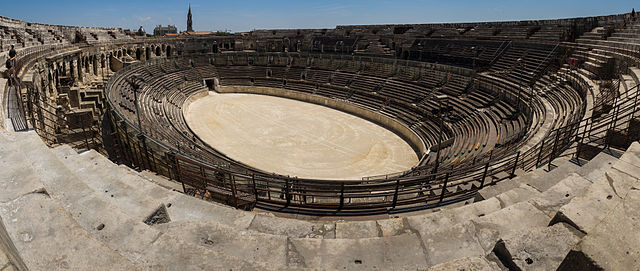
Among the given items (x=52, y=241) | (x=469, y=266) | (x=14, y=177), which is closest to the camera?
(x=52, y=241)

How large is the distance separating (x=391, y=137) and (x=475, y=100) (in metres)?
8.12

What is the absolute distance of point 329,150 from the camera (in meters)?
24.8

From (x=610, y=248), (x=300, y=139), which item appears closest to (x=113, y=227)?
(x=610, y=248)

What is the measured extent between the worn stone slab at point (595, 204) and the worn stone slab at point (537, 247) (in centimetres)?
17

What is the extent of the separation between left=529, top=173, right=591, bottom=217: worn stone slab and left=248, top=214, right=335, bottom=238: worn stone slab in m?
4.02

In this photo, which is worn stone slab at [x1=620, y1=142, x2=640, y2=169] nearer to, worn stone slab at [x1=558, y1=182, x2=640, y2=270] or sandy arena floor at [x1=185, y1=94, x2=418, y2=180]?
worn stone slab at [x1=558, y1=182, x2=640, y2=270]

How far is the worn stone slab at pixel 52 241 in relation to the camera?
318 cm

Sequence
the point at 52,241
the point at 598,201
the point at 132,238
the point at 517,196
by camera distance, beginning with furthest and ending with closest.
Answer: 1. the point at 517,196
2. the point at 598,201
3. the point at 132,238
4. the point at 52,241

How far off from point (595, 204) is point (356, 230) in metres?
3.90

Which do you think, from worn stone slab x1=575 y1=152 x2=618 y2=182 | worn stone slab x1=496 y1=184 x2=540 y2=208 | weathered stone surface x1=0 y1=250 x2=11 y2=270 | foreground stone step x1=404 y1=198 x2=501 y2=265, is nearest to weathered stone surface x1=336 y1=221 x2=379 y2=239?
foreground stone step x1=404 y1=198 x2=501 y2=265

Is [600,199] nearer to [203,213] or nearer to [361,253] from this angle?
[361,253]

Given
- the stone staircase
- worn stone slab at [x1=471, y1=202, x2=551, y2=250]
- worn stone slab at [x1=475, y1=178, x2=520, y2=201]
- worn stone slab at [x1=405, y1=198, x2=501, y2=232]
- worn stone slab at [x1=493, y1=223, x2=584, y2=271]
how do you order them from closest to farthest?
the stone staircase → worn stone slab at [x1=493, y1=223, x2=584, y2=271] → worn stone slab at [x1=471, y1=202, x2=551, y2=250] → worn stone slab at [x1=405, y1=198, x2=501, y2=232] → worn stone slab at [x1=475, y1=178, x2=520, y2=201]

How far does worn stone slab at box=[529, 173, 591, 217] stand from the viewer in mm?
5988

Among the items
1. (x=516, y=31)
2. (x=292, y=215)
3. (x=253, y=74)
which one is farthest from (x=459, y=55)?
(x=292, y=215)
